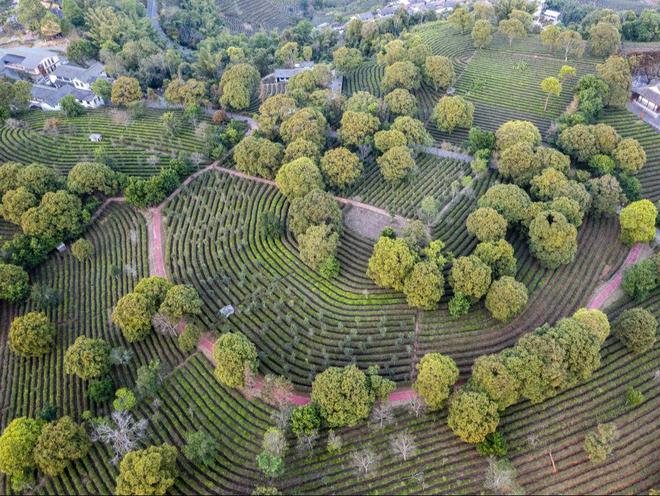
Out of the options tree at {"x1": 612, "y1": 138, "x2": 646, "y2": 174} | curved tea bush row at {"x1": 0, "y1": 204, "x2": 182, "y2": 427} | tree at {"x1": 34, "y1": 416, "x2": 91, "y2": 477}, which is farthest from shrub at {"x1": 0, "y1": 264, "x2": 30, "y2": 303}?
tree at {"x1": 612, "y1": 138, "x2": 646, "y2": 174}

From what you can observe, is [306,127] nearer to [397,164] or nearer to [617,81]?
[397,164]

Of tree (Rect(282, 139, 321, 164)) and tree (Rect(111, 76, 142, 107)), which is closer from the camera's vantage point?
tree (Rect(282, 139, 321, 164))

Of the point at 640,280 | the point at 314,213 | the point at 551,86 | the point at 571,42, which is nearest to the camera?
the point at 640,280

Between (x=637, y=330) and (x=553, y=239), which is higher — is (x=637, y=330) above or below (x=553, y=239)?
below

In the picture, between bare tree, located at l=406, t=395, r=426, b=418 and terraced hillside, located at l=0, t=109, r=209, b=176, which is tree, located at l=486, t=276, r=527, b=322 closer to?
bare tree, located at l=406, t=395, r=426, b=418

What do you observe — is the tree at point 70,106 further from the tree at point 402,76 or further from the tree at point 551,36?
the tree at point 551,36

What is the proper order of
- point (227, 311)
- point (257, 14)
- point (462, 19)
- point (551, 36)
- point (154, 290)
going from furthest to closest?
point (257, 14) → point (462, 19) → point (551, 36) → point (227, 311) → point (154, 290)

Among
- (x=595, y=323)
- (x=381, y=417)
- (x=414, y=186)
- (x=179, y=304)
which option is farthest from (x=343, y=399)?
(x=414, y=186)
